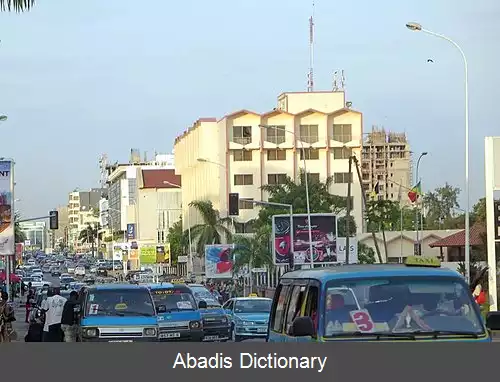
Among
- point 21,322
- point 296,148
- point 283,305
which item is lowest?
point 21,322

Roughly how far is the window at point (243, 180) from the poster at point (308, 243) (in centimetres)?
4858

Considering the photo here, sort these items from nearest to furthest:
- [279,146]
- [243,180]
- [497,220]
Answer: [497,220], [243,180], [279,146]

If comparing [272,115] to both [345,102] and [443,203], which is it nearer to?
[345,102]

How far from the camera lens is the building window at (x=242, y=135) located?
118 m

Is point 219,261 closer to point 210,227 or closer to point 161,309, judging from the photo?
point 210,227

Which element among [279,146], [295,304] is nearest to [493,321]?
[295,304]

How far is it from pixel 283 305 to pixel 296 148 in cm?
10661

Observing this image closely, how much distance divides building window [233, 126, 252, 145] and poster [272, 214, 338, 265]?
4790 cm

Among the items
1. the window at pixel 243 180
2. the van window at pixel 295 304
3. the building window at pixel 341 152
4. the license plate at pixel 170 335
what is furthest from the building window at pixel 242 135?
the van window at pixel 295 304

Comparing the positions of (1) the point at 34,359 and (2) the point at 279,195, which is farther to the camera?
(2) the point at 279,195

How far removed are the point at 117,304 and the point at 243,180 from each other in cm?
9453

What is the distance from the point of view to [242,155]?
11806 cm

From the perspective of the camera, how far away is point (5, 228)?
48906mm

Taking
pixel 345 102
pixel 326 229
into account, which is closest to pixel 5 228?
pixel 326 229
